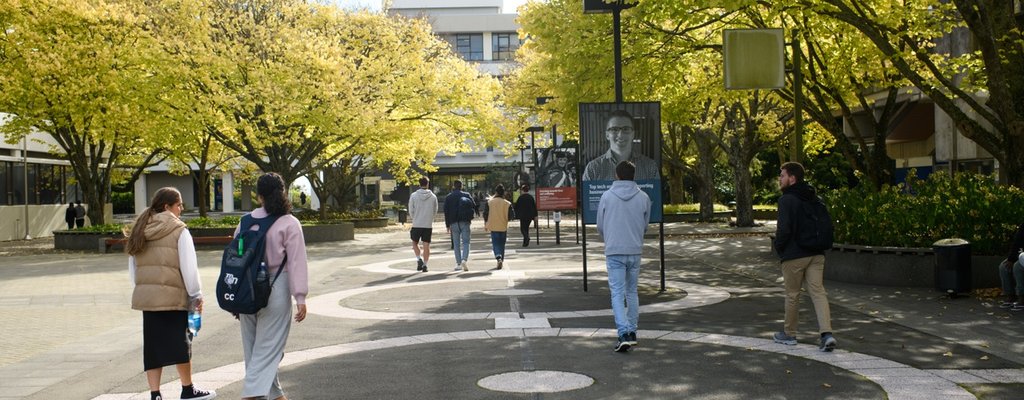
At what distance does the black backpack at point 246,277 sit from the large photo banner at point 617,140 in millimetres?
8342

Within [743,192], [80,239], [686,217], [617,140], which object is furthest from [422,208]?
[686,217]

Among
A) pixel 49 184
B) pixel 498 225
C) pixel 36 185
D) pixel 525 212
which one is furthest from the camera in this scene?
pixel 49 184

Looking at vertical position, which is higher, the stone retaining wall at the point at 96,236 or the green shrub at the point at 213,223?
the green shrub at the point at 213,223

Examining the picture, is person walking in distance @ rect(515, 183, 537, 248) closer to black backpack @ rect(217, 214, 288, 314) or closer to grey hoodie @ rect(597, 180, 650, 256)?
grey hoodie @ rect(597, 180, 650, 256)

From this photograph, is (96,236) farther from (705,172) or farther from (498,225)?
(705,172)

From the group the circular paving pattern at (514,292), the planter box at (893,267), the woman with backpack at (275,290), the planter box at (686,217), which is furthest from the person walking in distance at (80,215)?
the woman with backpack at (275,290)

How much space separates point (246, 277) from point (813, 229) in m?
5.05

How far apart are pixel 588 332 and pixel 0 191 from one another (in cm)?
3821

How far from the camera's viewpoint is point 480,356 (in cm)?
849

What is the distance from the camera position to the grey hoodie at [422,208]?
17609 mm

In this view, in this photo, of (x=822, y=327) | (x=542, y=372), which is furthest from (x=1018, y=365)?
(x=542, y=372)

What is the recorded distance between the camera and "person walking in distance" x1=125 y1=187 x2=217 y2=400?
679 cm

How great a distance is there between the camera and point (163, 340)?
6.83 meters

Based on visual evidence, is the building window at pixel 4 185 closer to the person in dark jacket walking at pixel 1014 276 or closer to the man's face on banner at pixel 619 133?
the man's face on banner at pixel 619 133
